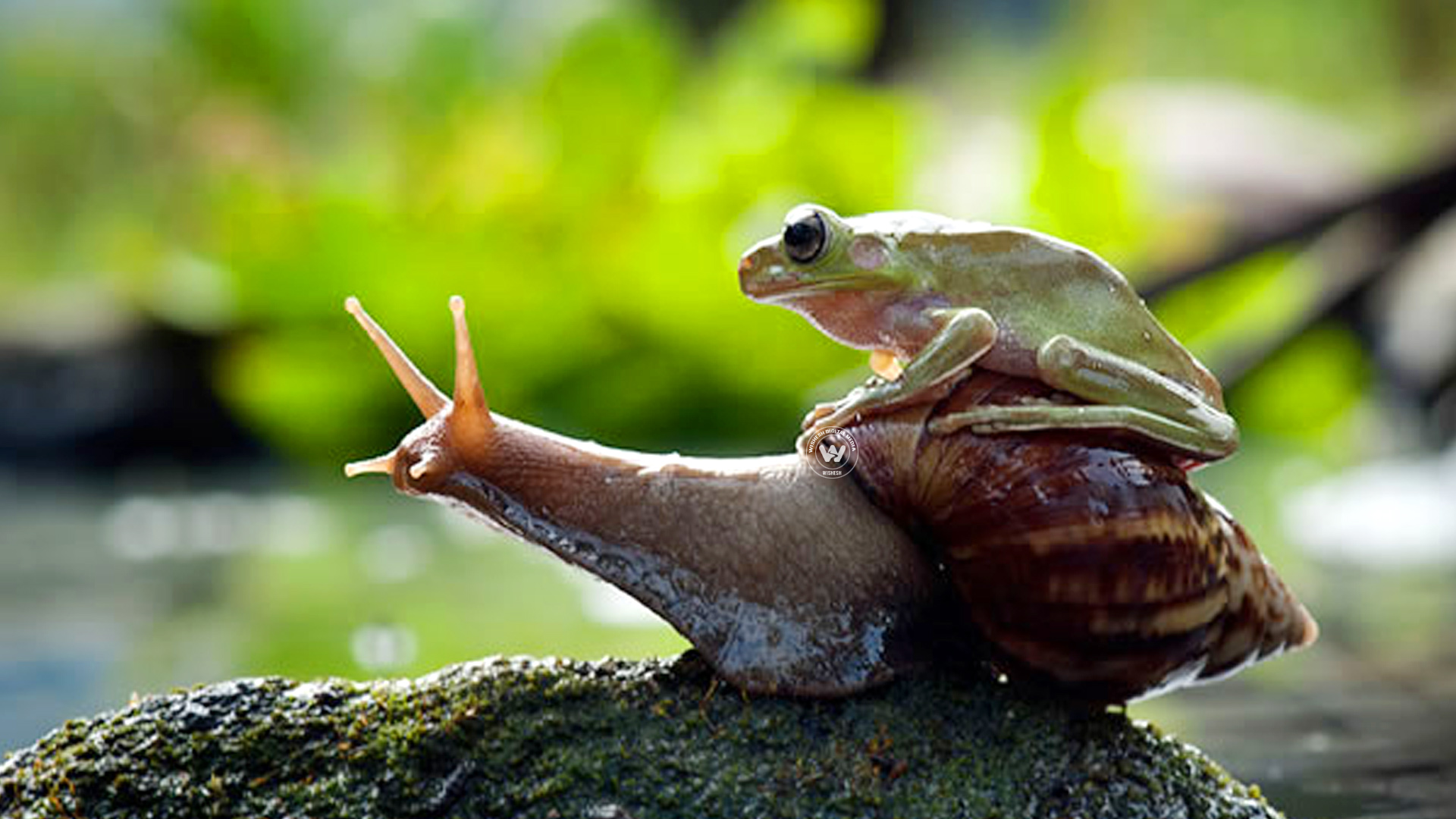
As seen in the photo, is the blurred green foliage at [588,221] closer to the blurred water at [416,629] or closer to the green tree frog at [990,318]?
the blurred water at [416,629]

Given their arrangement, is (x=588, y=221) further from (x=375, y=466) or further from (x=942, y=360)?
(x=942, y=360)

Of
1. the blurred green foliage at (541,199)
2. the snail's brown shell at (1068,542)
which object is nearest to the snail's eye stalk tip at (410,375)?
the snail's brown shell at (1068,542)

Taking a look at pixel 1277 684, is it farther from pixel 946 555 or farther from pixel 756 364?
pixel 756 364

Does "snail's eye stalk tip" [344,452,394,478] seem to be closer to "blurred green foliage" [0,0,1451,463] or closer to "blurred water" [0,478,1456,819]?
"blurred water" [0,478,1456,819]

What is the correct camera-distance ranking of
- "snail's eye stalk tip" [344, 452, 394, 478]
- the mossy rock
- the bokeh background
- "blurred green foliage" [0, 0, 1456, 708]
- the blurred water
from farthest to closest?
"blurred green foliage" [0, 0, 1456, 708] < the bokeh background < the blurred water < "snail's eye stalk tip" [344, 452, 394, 478] < the mossy rock

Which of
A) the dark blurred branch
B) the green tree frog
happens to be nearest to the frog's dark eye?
the green tree frog

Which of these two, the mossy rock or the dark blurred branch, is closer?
the mossy rock

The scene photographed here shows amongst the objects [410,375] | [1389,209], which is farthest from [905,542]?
[1389,209]
